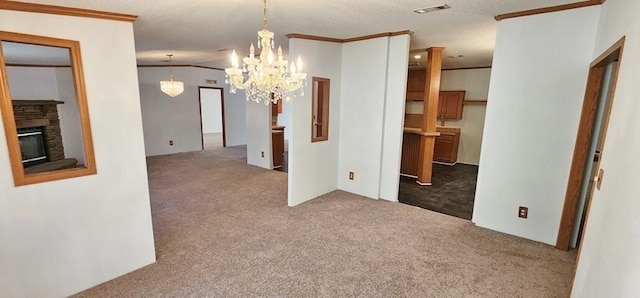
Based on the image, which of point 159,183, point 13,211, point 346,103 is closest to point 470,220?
point 346,103

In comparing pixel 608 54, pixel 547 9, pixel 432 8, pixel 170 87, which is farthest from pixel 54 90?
pixel 608 54

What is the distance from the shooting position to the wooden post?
461 cm

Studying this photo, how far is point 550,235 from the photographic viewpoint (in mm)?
2875

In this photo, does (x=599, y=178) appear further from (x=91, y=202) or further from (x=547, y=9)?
(x=91, y=202)

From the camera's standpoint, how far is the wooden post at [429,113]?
4.61 m

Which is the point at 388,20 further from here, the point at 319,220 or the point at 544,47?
the point at 319,220

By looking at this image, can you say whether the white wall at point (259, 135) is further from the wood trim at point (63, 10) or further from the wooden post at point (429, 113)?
the wood trim at point (63, 10)

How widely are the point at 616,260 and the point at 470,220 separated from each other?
2.33m

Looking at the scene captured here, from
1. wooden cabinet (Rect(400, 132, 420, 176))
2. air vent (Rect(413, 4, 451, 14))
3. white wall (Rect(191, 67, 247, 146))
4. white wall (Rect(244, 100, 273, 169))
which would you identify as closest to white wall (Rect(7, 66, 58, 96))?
white wall (Rect(191, 67, 247, 146))

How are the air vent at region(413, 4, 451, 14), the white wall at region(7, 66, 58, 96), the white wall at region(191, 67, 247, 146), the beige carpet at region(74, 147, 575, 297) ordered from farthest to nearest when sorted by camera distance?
1. the white wall at region(191, 67, 247, 146)
2. the white wall at region(7, 66, 58, 96)
3. the air vent at region(413, 4, 451, 14)
4. the beige carpet at region(74, 147, 575, 297)

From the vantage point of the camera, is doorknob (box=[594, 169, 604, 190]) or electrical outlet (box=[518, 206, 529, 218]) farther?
electrical outlet (box=[518, 206, 529, 218])

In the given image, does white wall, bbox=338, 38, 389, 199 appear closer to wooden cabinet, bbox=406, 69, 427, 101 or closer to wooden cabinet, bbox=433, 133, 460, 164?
wooden cabinet, bbox=406, 69, 427, 101

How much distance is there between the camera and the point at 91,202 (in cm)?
221

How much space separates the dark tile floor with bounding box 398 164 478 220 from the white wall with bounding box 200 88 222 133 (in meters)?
9.61
